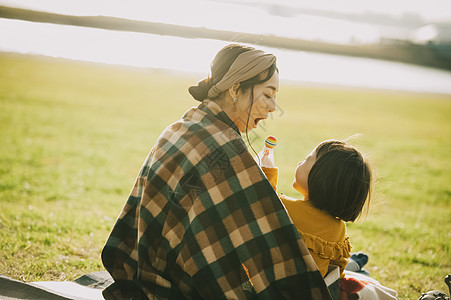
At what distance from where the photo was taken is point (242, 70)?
2.52 m

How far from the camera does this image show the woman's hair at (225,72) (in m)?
2.57

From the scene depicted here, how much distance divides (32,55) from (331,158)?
2272 cm

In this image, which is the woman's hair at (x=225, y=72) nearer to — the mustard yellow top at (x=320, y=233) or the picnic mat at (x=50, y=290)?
the mustard yellow top at (x=320, y=233)

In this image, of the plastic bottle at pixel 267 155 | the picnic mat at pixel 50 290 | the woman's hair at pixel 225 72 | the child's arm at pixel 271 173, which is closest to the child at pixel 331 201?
the child's arm at pixel 271 173

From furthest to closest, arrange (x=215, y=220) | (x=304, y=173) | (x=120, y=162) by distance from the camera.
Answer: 1. (x=120, y=162)
2. (x=304, y=173)
3. (x=215, y=220)

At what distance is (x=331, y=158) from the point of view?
2.58 metres

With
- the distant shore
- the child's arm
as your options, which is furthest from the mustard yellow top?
the distant shore

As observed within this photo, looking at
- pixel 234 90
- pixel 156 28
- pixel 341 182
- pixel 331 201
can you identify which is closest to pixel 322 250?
pixel 331 201

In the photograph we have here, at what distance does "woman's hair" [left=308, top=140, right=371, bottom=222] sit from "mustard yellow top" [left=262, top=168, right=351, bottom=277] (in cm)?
6

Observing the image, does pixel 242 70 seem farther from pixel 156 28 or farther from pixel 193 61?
pixel 193 61

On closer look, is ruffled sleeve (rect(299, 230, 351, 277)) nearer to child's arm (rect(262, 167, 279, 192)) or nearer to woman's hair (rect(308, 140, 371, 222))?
woman's hair (rect(308, 140, 371, 222))

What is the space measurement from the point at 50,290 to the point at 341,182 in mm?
1935

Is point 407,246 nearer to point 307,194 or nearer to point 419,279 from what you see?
point 419,279

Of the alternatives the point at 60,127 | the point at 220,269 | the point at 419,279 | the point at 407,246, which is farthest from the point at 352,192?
the point at 60,127
